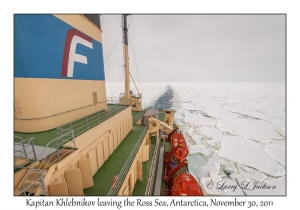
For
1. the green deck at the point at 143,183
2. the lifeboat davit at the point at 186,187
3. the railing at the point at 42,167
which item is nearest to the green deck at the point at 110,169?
the green deck at the point at 143,183

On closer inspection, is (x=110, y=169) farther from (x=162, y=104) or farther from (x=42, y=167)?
(x=162, y=104)

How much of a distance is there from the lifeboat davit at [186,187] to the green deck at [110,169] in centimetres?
396

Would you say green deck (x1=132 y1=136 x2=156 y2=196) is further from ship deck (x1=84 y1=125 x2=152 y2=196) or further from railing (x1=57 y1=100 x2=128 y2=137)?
railing (x1=57 y1=100 x2=128 y2=137)

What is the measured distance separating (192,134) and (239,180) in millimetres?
10818

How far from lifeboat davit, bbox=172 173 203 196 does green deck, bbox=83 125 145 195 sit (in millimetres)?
3957

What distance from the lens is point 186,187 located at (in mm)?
7918

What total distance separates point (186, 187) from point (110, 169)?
4.96 m

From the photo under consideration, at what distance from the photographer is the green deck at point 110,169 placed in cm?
555

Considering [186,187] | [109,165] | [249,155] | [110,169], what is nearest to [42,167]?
[110,169]

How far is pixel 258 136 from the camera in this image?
74.0 feet

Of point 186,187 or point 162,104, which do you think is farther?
point 162,104

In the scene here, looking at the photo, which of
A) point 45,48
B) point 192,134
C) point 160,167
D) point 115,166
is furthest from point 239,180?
point 45,48

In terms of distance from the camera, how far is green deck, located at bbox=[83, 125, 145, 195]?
5555 millimetres

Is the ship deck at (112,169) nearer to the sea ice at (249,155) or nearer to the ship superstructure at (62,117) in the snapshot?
the ship superstructure at (62,117)
